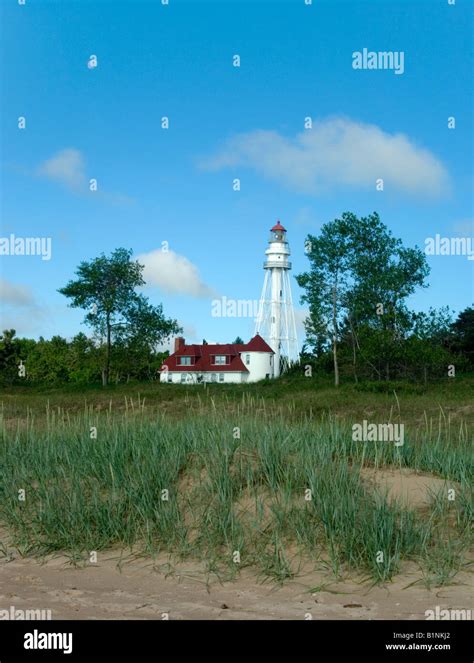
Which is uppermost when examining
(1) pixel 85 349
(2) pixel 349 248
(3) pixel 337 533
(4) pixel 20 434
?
(2) pixel 349 248

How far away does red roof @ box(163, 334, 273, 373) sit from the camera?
1908 inches

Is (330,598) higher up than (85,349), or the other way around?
(85,349)

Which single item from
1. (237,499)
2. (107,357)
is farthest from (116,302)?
(237,499)

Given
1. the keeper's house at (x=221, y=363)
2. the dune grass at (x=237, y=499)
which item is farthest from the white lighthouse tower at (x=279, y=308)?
the dune grass at (x=237, y=499)

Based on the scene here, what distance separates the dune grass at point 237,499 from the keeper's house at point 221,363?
37.4m

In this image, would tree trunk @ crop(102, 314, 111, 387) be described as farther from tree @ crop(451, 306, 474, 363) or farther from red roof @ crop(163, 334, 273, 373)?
tree @ crop(451, 306, 474, 363)

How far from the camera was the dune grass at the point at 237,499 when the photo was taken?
7.10 meters

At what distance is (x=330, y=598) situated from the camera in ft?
20.7

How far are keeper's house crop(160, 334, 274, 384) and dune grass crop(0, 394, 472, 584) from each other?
37362mm

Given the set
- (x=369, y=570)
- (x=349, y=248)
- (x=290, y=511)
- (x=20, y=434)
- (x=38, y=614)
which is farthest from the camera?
(x=349, y=248)

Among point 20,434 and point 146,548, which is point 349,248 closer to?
point 20,434

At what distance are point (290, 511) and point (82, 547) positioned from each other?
220cm

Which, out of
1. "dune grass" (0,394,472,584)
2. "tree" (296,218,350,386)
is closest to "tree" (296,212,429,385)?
"tree" (296,218,350,386)
